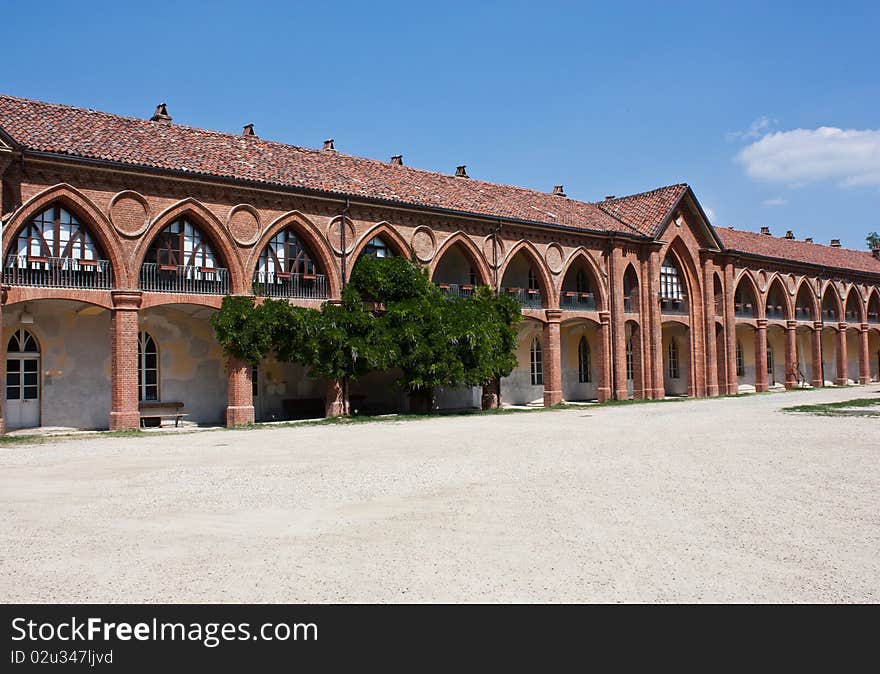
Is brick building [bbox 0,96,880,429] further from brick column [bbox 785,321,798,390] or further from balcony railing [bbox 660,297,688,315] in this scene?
brick column [bbox 785,321,798,390]

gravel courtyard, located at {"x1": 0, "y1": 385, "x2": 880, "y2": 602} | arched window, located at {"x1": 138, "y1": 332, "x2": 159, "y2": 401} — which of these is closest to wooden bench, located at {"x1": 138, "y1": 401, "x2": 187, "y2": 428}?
arched window, located at {"x1": 138, "y1": 332, "x2": 159, "y2": 401}

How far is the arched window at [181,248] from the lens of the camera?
75.8 feet

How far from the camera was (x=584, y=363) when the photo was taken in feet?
124

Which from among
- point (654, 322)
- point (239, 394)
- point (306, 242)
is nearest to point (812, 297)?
point (654, 322)

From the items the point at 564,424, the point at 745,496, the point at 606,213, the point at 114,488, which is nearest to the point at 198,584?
the point at 114,488

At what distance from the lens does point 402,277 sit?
26.7 meters

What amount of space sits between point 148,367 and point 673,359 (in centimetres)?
2743

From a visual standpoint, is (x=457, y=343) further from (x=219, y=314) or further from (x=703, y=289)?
(x=703, y=289)

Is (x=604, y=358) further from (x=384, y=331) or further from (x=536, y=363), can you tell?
(x=384, y=331)

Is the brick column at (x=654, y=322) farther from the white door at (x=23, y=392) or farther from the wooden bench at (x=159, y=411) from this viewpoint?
the white door at (x=23, y=392)

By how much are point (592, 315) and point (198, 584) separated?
98.6 feet

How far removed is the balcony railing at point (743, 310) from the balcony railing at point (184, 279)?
29.0 m

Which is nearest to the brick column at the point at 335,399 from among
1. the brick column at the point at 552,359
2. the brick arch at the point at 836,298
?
the brick column at the point at 552,359

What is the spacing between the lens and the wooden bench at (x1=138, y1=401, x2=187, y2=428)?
23.4 m
